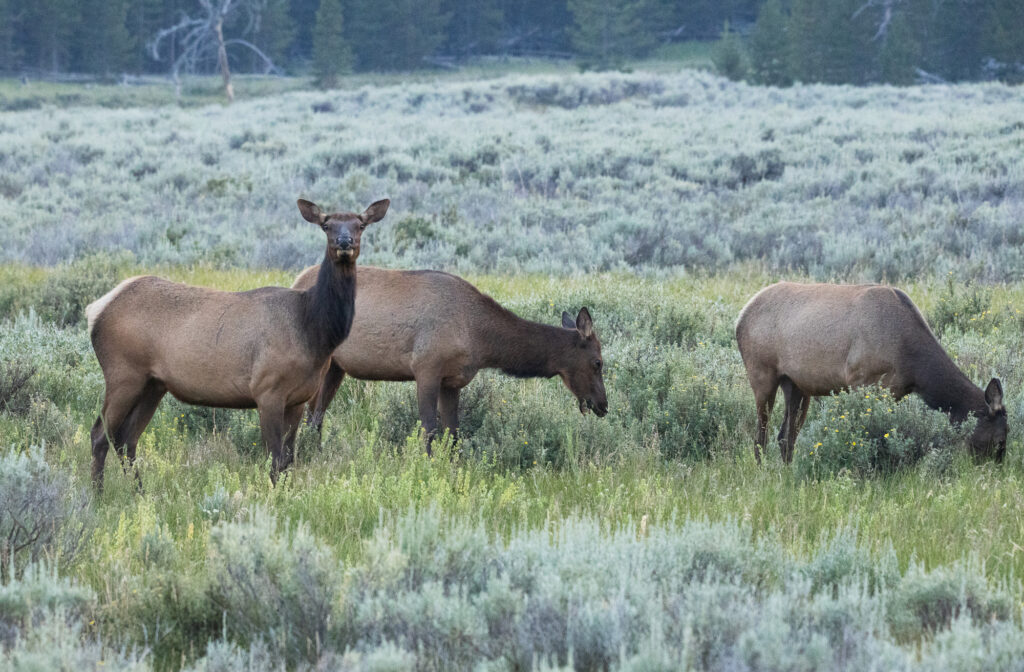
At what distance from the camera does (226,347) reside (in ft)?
22.1

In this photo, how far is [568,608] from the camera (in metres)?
3.94

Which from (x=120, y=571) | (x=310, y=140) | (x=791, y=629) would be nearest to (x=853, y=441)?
(x=791, y=629)

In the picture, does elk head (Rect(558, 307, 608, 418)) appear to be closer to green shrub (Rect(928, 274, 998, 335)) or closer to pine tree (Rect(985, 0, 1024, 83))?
green shrub (Rect(928, 274, 998, 335))

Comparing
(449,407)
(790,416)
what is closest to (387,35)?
(449,407)

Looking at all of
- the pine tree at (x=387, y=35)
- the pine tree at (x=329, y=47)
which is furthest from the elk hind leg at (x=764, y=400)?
the pine tree at (x=387, y=35)

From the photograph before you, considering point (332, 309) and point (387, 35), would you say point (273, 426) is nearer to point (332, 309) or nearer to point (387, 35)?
point (332, 309)

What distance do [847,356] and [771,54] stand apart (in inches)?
2085

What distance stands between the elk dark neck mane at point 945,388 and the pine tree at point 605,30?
65.4m

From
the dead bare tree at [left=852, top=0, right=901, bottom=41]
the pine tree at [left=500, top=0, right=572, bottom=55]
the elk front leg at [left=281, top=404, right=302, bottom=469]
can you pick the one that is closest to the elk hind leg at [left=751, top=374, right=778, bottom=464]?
the elk front leg at [left=281, top=404, right=302, bottom=469]

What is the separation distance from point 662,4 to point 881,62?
83.5 feet

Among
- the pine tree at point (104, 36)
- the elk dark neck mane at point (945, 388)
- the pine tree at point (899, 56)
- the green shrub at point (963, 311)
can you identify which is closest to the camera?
the elk dark neck mane at point (945, 388)

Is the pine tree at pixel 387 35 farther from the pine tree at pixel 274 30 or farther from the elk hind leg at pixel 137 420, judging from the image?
the elk hind leg at pixel 137 420

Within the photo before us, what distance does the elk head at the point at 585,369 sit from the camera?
8305 millimetres

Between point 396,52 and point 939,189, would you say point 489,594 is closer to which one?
point 939,189
